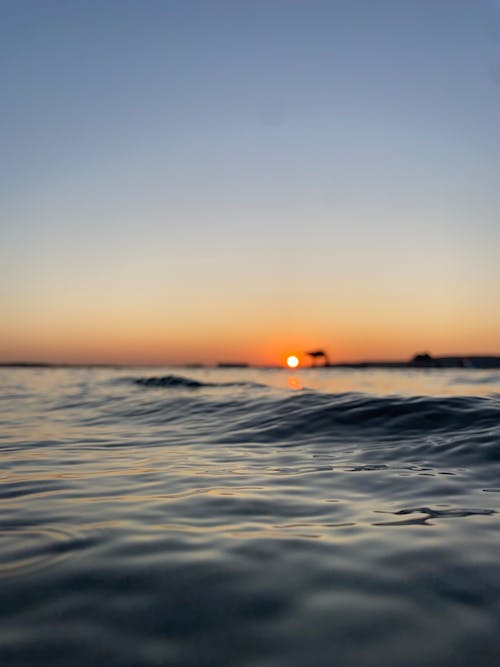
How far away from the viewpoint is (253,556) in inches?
120

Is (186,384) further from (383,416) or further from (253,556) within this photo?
(253,556)

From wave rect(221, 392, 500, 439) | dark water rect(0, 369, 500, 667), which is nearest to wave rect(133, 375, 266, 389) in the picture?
wave rect(221, 392, 500, 439)

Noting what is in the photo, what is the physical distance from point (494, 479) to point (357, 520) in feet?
6.93

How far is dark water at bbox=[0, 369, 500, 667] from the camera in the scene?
2090 millimetres

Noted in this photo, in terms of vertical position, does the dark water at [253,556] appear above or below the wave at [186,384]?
below

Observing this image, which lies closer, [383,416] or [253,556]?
[253,556]

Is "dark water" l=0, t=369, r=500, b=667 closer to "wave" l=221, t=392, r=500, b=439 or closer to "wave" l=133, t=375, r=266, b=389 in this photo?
"wave" l=221, t=392, r=500, b=439

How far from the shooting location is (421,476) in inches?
209

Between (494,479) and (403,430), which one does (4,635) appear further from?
(403,430)

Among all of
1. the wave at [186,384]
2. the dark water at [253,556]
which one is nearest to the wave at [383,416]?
the dark water at [253,556]

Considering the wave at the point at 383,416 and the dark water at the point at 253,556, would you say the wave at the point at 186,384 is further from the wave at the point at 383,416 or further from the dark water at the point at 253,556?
the dark water at the point at 253,556

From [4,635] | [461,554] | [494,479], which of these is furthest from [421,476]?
[4,635]

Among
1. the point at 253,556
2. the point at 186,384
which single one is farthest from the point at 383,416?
the point at 186,384

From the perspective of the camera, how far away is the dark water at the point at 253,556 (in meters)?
2.09
